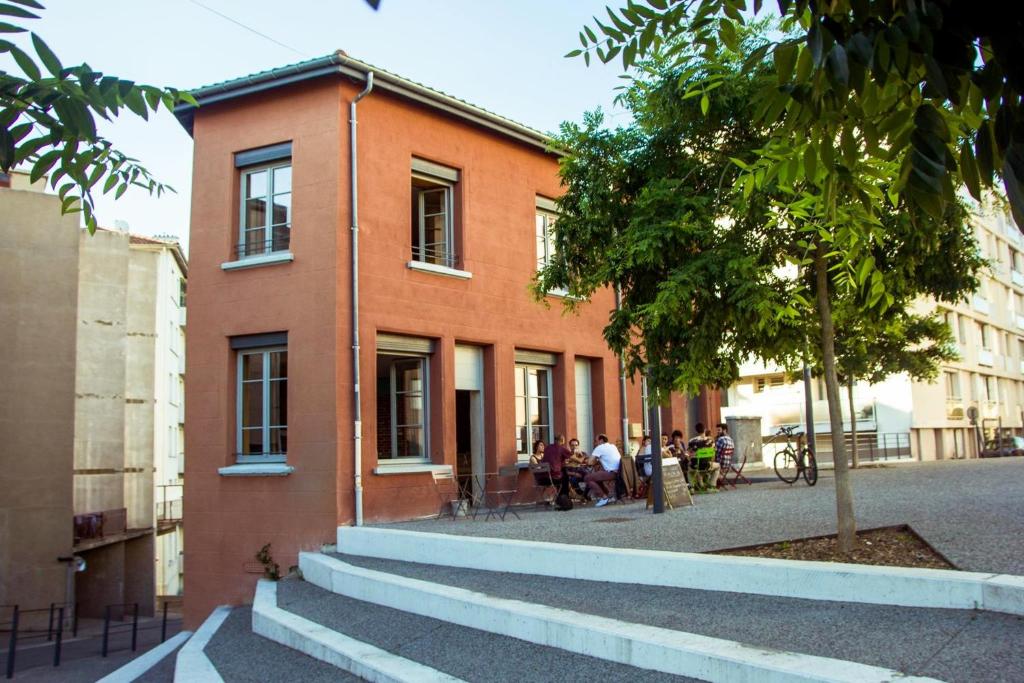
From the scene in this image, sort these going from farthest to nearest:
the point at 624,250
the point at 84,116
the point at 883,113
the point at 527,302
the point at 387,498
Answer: the point at 527,302, the point at 387,498, the point at 624,250, the point at 84,116, the point at 883,113

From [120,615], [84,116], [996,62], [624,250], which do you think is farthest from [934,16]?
[120,615]

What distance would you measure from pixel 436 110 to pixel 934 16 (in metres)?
14.5

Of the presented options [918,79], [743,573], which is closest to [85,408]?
[743,573]

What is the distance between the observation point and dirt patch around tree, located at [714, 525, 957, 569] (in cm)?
748

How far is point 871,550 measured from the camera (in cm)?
804

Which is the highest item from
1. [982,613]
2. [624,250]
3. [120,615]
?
[624,250]

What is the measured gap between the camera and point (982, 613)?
5902 millimetres

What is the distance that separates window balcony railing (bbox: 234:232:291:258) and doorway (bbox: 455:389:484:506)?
3950 mm

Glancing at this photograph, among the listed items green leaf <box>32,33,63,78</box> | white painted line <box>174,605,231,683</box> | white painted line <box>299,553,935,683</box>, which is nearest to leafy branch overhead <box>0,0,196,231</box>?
green leaf <box>32,33,63,78</box>

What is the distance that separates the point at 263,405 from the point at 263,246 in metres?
2.57

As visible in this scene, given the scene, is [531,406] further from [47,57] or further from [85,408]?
[85,408]

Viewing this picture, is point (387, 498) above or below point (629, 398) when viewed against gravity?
below

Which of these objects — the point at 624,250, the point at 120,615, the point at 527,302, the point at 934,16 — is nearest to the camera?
the point at 934,16

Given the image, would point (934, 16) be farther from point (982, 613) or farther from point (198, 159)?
point (198, 159)
